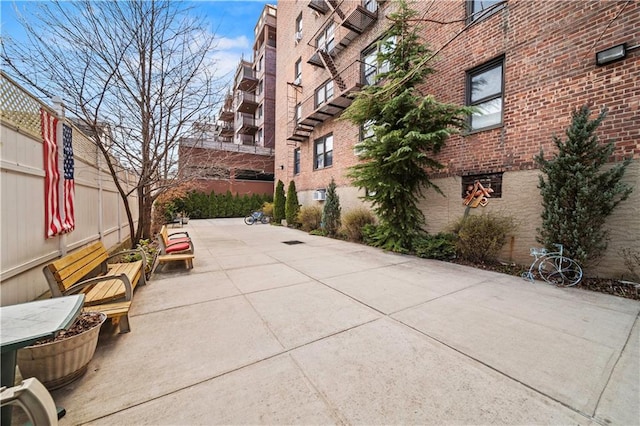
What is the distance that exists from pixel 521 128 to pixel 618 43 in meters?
1.81

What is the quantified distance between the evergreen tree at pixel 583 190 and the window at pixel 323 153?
918 centimetres

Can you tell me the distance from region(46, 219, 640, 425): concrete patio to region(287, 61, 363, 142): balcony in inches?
295

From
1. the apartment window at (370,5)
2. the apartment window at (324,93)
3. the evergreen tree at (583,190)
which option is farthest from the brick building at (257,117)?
the evergreen tree at (583,190)

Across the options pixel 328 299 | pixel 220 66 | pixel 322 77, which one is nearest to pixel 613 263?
pixel 328 299

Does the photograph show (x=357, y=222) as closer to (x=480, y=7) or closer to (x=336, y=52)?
(x=480, y=7)

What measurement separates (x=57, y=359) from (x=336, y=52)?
1362 cm

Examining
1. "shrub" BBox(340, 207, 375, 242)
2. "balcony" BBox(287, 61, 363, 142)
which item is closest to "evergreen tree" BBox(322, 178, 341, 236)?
"shrub" BBox(340, 207, 375, 242)

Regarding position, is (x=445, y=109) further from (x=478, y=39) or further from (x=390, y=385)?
(x=390, y=385)

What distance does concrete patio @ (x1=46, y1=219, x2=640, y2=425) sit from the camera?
1854 mm

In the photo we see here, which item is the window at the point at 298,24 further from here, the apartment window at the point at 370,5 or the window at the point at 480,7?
the window at the point at 480,7

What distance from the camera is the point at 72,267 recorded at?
3.12m

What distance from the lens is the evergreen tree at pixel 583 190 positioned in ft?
14.1

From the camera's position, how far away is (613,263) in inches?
180

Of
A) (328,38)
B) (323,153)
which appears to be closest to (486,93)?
(323,153)
